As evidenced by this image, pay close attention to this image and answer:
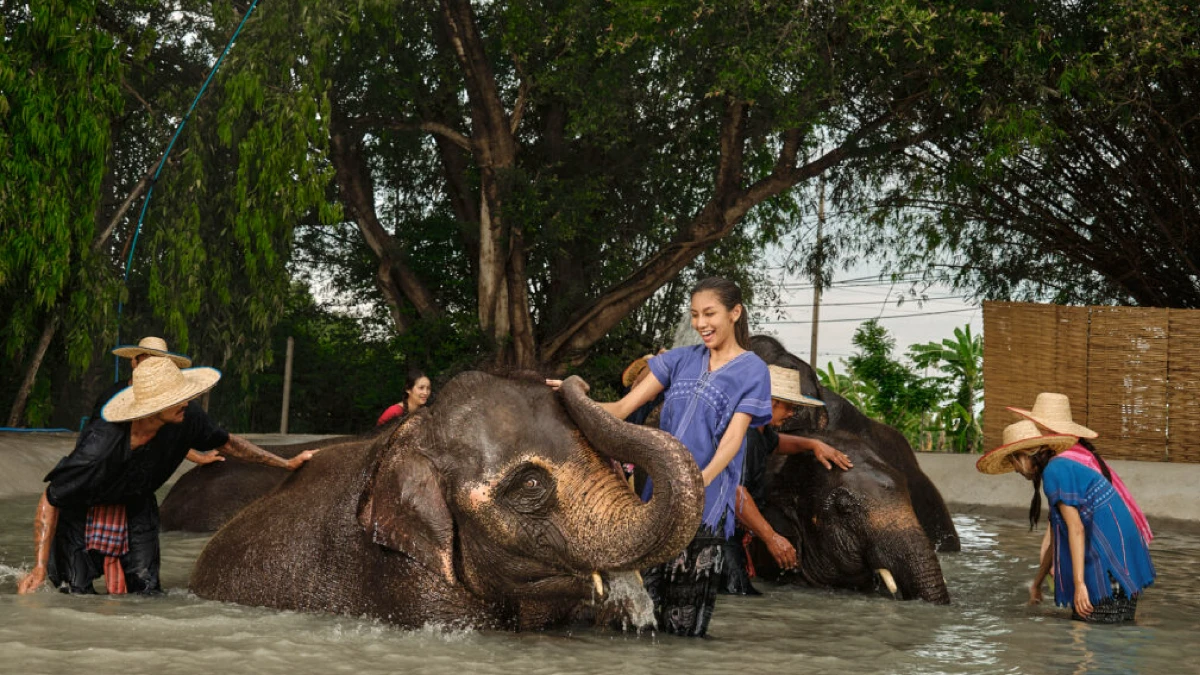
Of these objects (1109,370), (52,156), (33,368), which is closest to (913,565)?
(52,156)

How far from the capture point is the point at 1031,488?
12.5 meters

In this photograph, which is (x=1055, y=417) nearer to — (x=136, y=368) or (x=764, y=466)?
(x=764, y=466)

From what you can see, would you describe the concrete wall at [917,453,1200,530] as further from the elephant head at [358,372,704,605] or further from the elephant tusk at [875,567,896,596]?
the elephant head at [358,372,704,605]

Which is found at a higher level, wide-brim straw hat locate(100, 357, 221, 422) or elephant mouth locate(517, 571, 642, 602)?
wide-brim straw hat locate(100, 357, 221, 422)

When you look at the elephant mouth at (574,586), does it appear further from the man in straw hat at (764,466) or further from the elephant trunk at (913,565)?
the elephant trunk at (913,565)

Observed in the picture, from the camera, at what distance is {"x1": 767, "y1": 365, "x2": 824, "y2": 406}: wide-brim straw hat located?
702 centimetres

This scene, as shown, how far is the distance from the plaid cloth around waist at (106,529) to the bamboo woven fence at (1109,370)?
34.8 ft

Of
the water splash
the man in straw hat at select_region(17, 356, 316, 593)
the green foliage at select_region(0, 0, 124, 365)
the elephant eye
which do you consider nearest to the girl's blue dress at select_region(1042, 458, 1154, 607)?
the water splash

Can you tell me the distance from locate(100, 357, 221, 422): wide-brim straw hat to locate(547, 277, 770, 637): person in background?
5.37 feet

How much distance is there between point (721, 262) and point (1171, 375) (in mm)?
7130

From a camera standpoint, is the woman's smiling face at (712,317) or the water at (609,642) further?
the woman's smiling face at (712,317)

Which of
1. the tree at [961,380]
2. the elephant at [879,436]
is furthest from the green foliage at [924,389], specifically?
the elephant at [879,436]

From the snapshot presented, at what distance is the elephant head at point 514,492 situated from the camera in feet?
14.3

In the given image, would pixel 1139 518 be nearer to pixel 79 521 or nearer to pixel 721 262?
pixel 79 521
